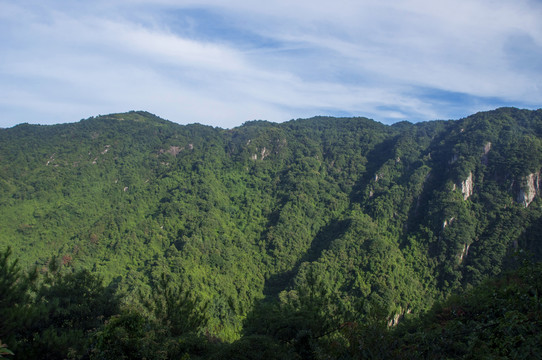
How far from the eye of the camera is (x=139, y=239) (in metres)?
51.7

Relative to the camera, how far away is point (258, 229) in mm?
64500

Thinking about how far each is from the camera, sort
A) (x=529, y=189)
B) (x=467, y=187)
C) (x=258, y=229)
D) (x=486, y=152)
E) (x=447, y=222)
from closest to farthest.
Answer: (x=529, y=189), (x=447, y=222), (x=467, y=187), (x=486, y=152), (x=258, y=229)

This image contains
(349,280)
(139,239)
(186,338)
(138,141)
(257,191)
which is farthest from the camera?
(138,141)

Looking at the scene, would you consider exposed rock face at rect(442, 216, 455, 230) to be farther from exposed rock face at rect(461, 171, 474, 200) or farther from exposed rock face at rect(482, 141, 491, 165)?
exposed rock face at rect(482, 141, 491, 165)

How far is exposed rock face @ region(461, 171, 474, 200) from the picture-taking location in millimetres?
58828

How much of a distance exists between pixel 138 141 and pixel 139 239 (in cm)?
4317

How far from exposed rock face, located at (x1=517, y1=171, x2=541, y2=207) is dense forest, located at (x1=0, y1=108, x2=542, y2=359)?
31 centimetres

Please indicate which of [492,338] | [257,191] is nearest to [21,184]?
[257,191]

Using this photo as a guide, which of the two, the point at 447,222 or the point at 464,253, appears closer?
the point at 464,253

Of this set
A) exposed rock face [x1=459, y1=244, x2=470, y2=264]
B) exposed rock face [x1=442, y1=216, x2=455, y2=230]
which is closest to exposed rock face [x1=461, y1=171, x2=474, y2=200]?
exposed rock face [x1=442, y1=216, x2=455, y2=230]

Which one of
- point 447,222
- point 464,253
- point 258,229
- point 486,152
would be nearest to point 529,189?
point 486,152

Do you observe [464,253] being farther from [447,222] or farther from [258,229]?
[258,229]

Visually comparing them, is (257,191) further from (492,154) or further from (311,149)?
(492,154)

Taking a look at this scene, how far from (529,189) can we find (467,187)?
921 cm
